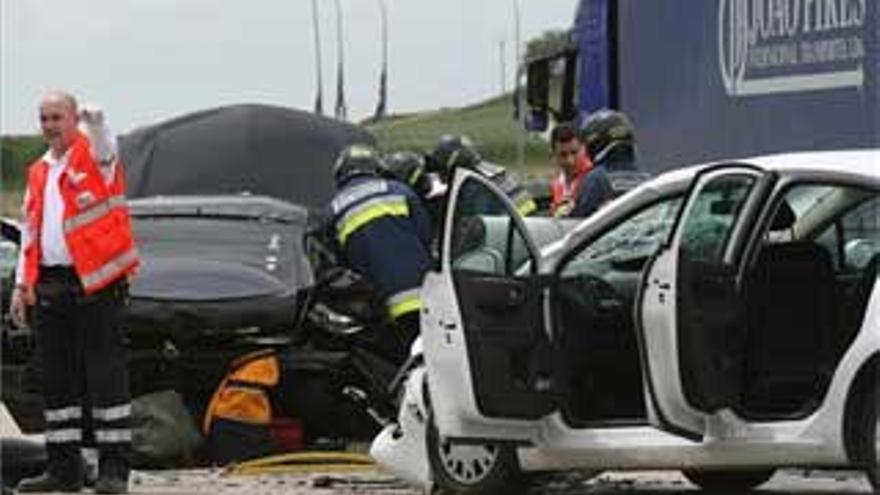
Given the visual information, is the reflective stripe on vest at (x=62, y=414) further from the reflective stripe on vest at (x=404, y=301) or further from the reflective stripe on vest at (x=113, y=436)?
the reflective stripe on vest at (x=404, y=301)

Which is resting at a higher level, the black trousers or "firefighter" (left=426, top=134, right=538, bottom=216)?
"firefighter" (left=426, top=134, right=538, bottom=216)

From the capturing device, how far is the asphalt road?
9508 mm

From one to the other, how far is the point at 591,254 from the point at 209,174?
10.9 m

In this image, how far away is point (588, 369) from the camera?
864 cm

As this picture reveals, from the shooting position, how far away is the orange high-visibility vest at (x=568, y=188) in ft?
34.5

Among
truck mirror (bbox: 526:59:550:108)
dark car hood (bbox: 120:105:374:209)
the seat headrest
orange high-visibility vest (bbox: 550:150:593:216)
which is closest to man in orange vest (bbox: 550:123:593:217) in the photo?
orange high-visibility vest (bbox: 550:150:593:216)

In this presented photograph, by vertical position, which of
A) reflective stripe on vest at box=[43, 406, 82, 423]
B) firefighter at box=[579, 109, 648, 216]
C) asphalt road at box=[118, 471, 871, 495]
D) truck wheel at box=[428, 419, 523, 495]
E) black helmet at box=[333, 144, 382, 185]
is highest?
firefighter at box=[579, 109, 648, 216]

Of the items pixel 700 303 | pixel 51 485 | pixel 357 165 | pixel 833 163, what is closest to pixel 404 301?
pixel 357 165

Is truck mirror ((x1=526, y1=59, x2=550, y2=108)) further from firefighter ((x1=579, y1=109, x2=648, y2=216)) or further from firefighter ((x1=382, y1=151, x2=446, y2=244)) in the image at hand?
firefighter ((x1=579, y1=109, x2=648, y2=216))

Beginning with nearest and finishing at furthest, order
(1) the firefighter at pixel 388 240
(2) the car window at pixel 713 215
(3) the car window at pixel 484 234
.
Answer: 1. (2) the car window at pixel 713 215
2. (3) the car window at pixel 484 234
3. (1) the firefighter at pixel 388 240

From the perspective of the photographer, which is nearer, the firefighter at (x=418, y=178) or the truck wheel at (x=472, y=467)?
the truck wheel at (x=472, y=467)

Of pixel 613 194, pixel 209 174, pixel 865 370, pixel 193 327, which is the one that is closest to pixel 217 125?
pixel 209 174

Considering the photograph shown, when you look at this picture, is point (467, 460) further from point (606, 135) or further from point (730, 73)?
point (730, 73)

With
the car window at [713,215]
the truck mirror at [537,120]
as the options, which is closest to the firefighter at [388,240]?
the car window at [713,215]
